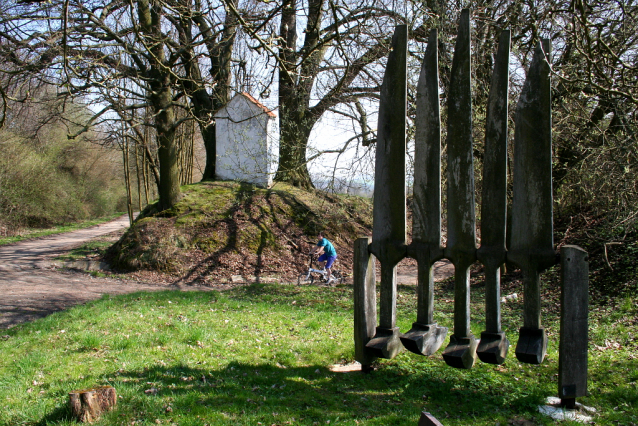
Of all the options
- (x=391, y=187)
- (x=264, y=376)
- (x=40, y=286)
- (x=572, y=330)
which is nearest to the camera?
(x=572, y=330)

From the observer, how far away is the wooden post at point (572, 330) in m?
4.05

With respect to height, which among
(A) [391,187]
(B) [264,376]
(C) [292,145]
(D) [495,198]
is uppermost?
(C) [292,145]

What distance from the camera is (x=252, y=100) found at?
19578mm

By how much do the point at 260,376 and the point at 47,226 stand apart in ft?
94.7

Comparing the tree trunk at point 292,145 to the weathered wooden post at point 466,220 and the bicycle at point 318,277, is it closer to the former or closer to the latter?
the bicycle at point 318,277

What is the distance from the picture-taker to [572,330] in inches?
162

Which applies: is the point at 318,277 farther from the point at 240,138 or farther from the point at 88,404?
the point at 88,404

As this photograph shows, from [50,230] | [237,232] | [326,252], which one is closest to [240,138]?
[237,232]

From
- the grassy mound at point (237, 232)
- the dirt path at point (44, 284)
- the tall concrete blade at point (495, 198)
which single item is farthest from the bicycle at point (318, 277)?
the tall concrete blade at point (495, 198)

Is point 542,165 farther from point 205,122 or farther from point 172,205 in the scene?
point 172,205

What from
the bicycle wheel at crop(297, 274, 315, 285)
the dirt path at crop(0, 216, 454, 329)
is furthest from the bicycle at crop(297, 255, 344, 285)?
the dirt path at crop(0, 216, 454, 329)

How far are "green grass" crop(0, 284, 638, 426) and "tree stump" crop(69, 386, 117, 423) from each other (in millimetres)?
93

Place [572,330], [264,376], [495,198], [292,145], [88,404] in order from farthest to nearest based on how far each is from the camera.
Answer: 1. [292,145]
2. [264,376]
3. [495,198]
4. [572,330]
5. [88,404]

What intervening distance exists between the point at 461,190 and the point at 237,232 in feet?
45.8
